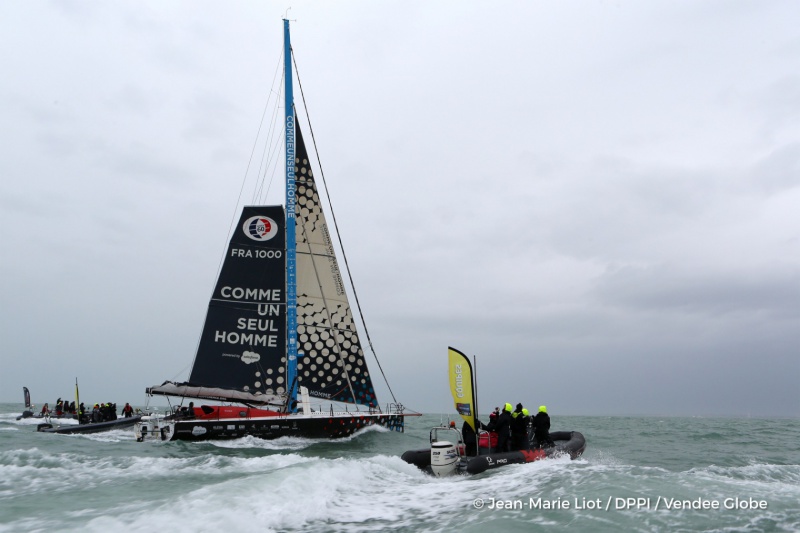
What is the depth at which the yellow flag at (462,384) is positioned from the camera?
15.7 m

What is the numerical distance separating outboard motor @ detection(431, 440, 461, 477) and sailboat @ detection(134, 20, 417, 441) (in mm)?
7179

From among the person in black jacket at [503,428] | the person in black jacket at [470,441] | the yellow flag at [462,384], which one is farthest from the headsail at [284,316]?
the person in black jacket at [503,428]

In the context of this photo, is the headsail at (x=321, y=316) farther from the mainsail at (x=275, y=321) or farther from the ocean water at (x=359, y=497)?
the ocean water at (x=359, y=497)

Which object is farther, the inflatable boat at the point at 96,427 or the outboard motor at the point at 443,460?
the inflatable boat at the point at 96,427

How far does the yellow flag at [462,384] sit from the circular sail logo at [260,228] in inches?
427

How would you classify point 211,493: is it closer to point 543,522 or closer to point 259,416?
point 543,522

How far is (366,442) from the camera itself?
70.0ft

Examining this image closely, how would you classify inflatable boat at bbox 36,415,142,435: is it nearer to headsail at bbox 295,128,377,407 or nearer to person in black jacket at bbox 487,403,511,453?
headsail at bbox 295,128,377,407

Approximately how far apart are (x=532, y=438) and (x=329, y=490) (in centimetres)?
719

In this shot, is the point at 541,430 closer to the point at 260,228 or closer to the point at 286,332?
the point at 286,332

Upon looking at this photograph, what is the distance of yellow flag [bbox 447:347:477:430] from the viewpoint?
15.7 metres

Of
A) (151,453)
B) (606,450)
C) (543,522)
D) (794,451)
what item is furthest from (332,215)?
(794,451)

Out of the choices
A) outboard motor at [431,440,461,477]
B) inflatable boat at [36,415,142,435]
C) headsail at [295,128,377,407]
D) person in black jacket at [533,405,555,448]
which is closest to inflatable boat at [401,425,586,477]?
outboard motor at [431,440,461,477]

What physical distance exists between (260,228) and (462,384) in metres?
11.9
